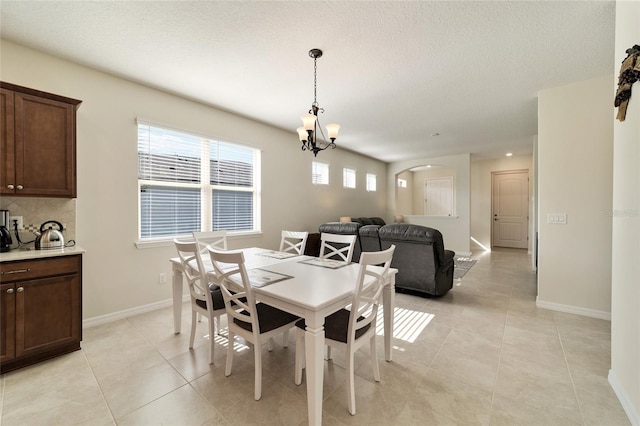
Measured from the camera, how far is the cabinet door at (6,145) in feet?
6.81

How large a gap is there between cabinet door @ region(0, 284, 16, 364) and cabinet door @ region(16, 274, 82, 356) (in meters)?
0.02

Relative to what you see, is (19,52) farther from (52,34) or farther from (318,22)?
(318,22)

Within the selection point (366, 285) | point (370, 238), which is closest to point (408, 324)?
point (370, 238)

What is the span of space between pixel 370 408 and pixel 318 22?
2.74 metres

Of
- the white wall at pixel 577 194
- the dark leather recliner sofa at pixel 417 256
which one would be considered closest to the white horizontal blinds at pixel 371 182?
the dark leather recliner sofa at pixel 417 256

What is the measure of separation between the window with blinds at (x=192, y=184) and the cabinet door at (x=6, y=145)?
1.05m

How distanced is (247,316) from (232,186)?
2671 millimetres

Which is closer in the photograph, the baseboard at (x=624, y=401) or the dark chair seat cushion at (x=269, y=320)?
the baseboard at (x=624, y=401)

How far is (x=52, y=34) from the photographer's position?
7.32ft

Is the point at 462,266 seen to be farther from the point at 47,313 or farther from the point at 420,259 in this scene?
the point at 47,313

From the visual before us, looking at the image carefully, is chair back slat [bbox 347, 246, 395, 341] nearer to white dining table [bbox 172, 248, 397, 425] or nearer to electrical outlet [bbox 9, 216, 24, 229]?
white dining table [bbox 172, 248, 397, 425]

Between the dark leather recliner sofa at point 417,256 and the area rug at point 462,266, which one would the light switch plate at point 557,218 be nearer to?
the dark leather recliner sofa at point 417,256

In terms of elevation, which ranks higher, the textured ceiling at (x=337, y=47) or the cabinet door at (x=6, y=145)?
the textured ceiling at (x=337, y=47)

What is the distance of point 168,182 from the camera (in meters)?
3.35
